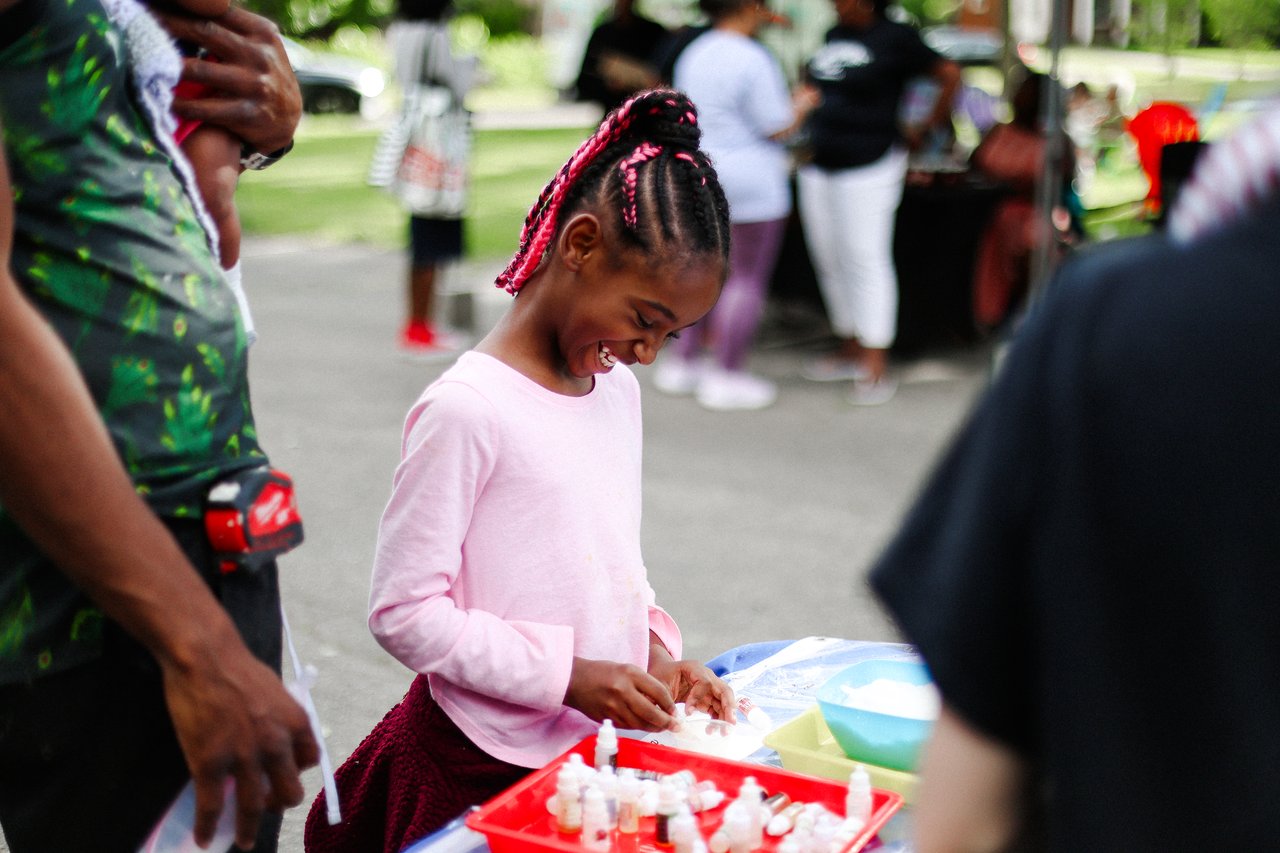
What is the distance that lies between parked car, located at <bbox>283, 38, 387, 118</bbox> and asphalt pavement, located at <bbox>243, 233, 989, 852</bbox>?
12495mm

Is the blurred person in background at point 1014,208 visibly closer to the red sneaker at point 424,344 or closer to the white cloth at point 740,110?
the white cloth at point 740,110

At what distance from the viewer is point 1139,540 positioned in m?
0.72

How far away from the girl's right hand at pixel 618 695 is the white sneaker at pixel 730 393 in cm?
479

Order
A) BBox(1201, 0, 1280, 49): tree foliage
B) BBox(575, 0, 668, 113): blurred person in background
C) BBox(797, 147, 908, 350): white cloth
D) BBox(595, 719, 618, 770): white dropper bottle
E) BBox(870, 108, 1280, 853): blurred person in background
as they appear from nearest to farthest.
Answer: BBox(870, 108, 1280, 853): blurred person in background
BBox(595, 719, 618, 770): white dropper bottle
BBox(1201, 0, 1280, 49): tree foliage
BBox(797, 147, 908, 350): white cloth
BBox(575, 0, 668, 113): blurred person in background

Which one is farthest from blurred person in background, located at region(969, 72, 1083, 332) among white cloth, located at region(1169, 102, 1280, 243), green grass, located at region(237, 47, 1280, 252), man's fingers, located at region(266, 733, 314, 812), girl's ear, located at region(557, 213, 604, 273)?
white cloth, located at region(1169, 102, 1280, 243)

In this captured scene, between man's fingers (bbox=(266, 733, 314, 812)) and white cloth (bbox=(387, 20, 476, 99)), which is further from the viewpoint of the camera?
white cloth (bbox=(387, 20, 476, 99))

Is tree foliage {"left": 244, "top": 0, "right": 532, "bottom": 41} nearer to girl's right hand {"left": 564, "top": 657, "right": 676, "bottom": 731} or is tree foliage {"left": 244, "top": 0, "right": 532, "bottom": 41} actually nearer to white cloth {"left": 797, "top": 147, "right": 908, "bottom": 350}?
white cloth {"left": 797, "top": 147, "right": 908, "bottom": 350}

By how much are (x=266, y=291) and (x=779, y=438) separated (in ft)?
15.3

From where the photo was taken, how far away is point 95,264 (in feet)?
3.97

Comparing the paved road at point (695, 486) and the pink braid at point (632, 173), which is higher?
the pink braid at point (632, 173)

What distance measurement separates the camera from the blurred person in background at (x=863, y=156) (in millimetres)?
6223

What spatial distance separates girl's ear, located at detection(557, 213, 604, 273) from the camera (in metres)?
1.81

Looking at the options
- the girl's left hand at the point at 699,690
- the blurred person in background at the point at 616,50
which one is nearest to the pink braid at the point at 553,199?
the girl's left hand at the point at 699,690

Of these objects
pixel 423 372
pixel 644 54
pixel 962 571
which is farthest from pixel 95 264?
pixel 644 54
